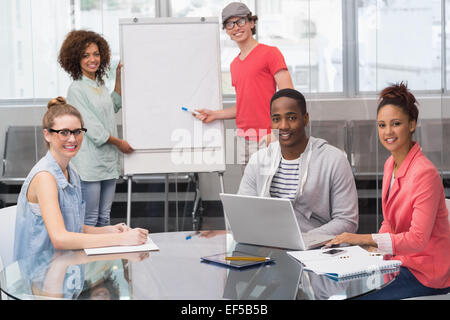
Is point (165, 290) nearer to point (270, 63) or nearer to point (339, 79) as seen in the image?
point (270, 63)

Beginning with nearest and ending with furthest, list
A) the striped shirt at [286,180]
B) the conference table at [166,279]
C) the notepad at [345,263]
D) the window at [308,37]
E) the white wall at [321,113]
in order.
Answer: the conference table at [166,279], the notepad at [345,263], the striped shirt at [286,180], the white wall at [321,113], the window at [308,37]

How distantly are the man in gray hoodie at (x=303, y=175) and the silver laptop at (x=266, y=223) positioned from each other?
11.8 inches

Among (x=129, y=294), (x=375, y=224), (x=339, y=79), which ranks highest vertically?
(x=339, y=79)

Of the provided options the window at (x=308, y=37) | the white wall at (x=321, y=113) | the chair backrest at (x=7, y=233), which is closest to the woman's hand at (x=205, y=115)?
the white wall at (x=321, y=113)

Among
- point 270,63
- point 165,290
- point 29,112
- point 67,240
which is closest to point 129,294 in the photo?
point 165,290

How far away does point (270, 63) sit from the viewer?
3.61m

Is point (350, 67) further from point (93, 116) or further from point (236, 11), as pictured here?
point (93, 116)

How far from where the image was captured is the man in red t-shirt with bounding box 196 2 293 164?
11.8 feet

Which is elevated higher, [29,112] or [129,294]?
[29,112]

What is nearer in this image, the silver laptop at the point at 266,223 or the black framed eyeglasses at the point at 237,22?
the silver laptop at the point at 266,223

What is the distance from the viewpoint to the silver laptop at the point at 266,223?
1.83 m

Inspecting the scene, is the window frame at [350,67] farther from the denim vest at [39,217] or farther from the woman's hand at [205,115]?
the denim vest at [39,217]

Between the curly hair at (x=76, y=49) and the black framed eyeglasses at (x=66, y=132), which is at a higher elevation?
the curly hair at (x=76, y=49)

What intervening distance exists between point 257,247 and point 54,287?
0.70 metres
